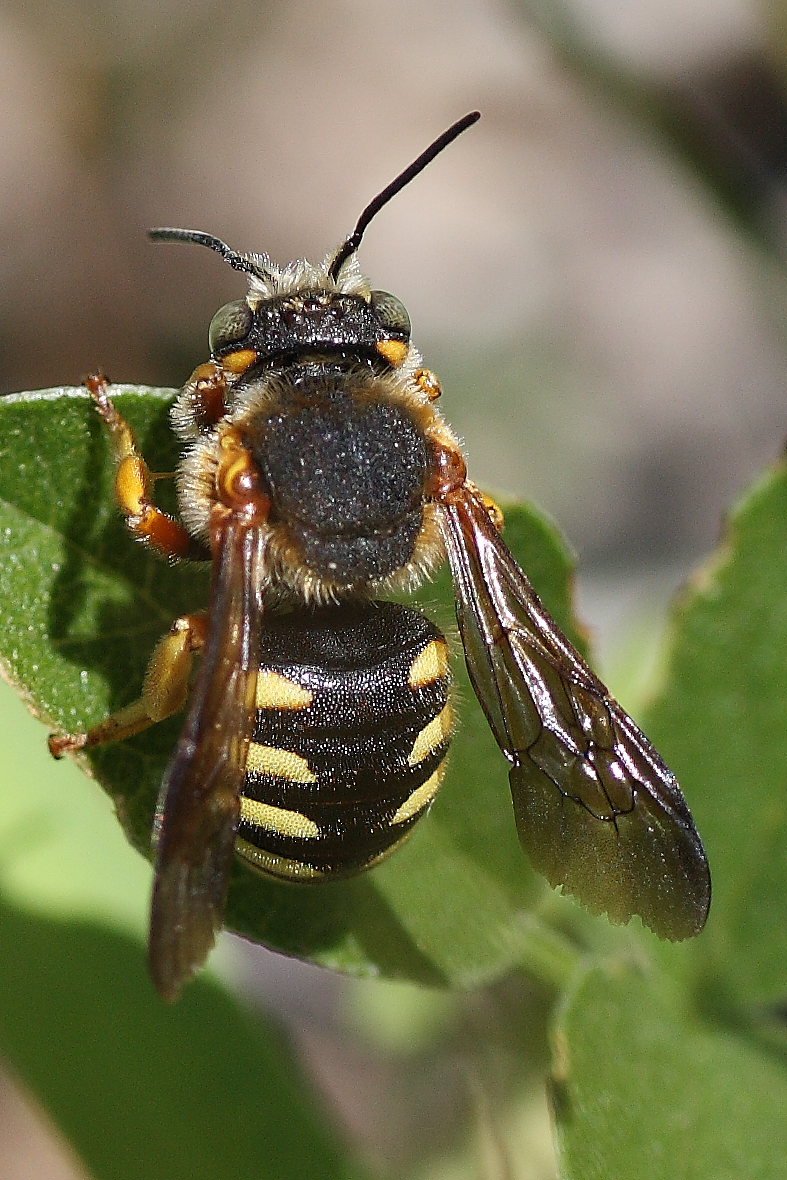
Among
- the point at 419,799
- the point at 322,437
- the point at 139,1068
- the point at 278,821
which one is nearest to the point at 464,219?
the point at 322,437

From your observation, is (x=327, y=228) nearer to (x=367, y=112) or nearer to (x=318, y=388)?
(x=367, y=112)

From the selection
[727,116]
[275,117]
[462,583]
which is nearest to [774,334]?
[727,116]

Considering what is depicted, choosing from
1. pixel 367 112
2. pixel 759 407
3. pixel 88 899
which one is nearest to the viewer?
pixel 88 899

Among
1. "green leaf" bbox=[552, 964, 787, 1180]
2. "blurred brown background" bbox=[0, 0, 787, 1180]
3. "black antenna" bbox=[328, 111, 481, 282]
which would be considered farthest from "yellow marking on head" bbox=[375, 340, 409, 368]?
"blurred brown background" bbox=[0, 0, 787, 1180]

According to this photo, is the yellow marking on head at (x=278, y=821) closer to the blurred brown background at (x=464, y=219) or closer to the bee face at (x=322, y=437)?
the bee face at (x=322, y=437)

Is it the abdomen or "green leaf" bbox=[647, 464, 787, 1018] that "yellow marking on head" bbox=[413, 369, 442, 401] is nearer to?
the abdomen

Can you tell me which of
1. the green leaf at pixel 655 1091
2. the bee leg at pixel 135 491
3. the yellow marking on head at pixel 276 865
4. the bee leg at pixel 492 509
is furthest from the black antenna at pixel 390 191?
the green leaf at pixel 655 1091

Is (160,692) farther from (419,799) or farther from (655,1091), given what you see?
(655,1091)
